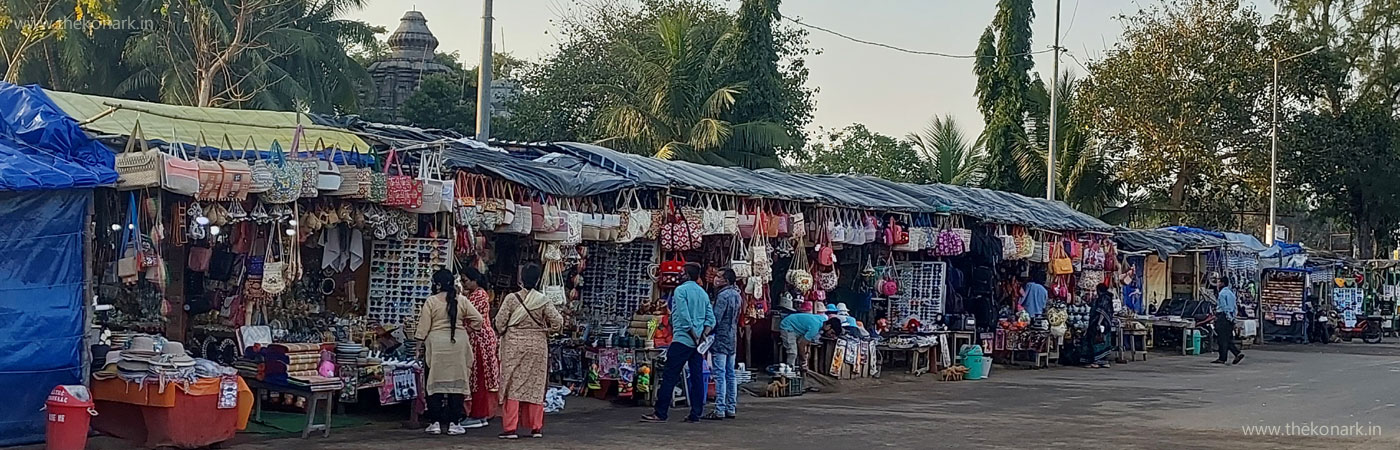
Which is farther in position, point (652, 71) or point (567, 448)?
point (652, 71)

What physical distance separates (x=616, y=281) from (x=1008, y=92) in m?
23.7

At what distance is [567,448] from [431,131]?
3.71 m

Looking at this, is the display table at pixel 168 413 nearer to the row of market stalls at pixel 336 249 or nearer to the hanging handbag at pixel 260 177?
the row of market stalls at pixel 336 249

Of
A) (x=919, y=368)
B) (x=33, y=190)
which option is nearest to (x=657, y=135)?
(x=919, y=368)

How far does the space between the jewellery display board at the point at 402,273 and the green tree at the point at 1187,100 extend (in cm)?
2613

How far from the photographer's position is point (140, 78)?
112 ft

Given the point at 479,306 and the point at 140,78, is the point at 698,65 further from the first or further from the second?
the point at 479,306

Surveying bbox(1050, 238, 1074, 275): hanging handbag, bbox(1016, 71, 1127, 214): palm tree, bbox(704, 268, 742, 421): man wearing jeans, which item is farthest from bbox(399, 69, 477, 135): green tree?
bbox(704, 268, 742, 421): man wearing jeans

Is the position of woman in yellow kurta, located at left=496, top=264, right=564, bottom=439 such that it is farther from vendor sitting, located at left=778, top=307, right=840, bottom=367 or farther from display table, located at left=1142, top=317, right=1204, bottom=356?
display table, located at left=1142, top=317, right=1204, bottom=356

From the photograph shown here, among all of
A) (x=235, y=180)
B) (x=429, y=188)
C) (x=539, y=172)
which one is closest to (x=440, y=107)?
(x=539, y=172)

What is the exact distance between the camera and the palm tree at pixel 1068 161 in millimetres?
34938

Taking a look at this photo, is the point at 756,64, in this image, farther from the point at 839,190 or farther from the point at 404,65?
the point at 404,65

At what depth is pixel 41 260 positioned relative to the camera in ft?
29.9

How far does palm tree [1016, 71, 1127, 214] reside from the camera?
3494 cm
